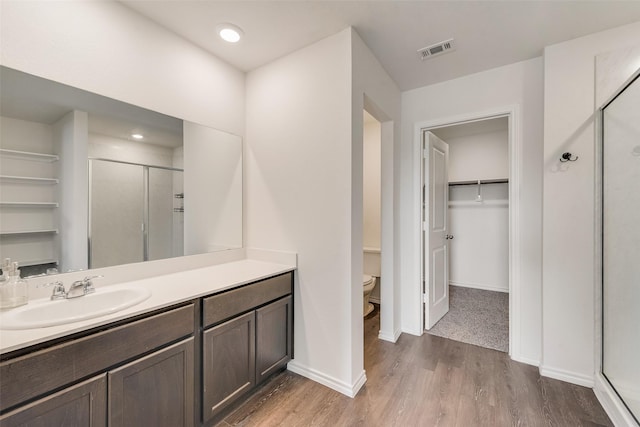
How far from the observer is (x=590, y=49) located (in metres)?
1.88

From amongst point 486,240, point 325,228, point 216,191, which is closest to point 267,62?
point 216,191

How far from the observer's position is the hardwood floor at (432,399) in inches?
62.0

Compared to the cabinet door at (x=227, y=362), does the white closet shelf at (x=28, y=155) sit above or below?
above

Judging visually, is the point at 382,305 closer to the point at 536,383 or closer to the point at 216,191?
the point at 536,383

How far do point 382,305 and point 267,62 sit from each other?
2418mm

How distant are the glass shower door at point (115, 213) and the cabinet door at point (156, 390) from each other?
0.69 m

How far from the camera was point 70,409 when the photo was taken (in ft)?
3.26

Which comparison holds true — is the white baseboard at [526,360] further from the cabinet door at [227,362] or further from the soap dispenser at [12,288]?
the soap dispenser at [12,288]

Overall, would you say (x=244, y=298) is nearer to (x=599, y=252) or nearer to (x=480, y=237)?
(x=599, y=252)

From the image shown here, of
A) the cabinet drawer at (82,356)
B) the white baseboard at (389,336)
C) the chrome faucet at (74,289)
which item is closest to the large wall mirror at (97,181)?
the chrome faucet at (74,289)

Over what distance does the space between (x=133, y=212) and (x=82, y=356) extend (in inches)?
37.3

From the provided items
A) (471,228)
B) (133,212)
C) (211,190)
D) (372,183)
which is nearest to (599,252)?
(372,183)

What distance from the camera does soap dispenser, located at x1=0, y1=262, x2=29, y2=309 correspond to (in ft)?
3.79

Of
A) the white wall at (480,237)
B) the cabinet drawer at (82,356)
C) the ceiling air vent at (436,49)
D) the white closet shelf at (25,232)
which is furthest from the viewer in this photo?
the white wall at (480,237)
